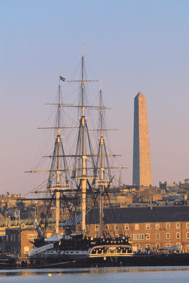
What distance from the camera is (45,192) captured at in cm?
12281

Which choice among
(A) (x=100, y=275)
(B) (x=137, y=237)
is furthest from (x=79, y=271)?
(B) (x=137, y=237)

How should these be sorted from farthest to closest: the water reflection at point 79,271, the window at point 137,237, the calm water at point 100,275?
the window at point 137,237 → the water reflection at point 79,271 → the calm water at point 100,275

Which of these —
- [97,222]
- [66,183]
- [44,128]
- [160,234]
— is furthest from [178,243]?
[44,128]

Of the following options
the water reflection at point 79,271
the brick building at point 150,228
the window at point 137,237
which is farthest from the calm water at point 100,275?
the window at point 137,237

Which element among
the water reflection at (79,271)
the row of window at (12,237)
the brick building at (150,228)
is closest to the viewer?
the water reflection at (79,271)

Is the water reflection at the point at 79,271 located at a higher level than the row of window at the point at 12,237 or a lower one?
lower

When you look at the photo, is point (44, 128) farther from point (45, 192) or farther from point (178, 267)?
point (178, 267)

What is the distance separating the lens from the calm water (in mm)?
85750

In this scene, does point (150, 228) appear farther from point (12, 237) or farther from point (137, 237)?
point (12, 237)

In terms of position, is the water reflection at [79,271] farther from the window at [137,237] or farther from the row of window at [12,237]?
the row of window at [12,237]

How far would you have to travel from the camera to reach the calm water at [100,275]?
85.8 meters

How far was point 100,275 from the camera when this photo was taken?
91375mm

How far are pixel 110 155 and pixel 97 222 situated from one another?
43.6 feet

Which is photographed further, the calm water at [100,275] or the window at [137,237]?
the window at [137,237]
